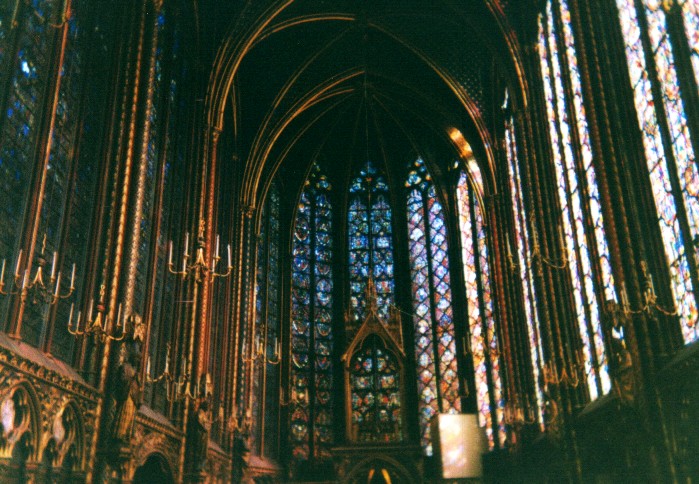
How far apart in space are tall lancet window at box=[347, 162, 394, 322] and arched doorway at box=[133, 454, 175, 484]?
13.0m

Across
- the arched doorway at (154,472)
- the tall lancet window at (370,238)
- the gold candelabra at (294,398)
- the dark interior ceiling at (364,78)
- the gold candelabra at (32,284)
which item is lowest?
the arched doorway at (154,472)

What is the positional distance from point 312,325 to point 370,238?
443 centimetres

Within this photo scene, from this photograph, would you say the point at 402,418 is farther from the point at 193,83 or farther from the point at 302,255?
the point at 193,83

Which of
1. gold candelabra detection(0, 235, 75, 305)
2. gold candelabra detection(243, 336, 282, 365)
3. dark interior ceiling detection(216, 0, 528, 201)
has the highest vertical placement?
dark interior ceiling detection(216, 0, 528, 201)

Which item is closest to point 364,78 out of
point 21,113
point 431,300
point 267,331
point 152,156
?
point 431,300

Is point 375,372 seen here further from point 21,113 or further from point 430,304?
point 21,113

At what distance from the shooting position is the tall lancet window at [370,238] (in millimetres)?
29828

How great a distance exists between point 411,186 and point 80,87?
1882 cm

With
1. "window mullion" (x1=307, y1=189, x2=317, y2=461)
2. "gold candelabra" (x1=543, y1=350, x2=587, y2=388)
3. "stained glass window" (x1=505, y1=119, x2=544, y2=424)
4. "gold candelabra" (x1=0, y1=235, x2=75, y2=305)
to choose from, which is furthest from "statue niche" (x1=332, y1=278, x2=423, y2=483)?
"gold candelabra" (x1=0, y1=235, x2=75, y2=305)

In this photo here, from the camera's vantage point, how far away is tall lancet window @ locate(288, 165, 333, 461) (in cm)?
2722

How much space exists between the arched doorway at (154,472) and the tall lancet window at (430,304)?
1198cm

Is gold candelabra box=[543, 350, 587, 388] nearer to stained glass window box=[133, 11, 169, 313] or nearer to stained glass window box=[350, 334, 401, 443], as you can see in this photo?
stained glass window box=[133, 11, 169, 313]

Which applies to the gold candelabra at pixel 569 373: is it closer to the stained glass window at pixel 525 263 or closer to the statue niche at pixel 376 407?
the stained glass window at pixel 525 263

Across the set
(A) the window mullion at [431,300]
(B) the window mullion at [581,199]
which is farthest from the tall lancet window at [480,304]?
(B) the window mullion at [581,199]
